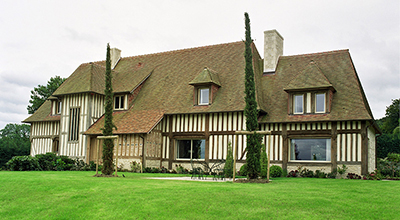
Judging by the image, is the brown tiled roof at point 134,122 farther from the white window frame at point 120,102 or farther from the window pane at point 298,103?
the window pane at point 298,103

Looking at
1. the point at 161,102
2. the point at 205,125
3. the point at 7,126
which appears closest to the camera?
the point at 205,125

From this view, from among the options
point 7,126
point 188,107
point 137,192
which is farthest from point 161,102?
point 7,126

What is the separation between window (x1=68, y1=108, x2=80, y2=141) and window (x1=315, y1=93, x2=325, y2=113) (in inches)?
593

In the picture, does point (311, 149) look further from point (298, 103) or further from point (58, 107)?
point (58, 107)

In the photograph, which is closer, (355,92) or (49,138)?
(355,92)

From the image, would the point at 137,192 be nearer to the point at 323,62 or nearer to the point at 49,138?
the point at 323,62

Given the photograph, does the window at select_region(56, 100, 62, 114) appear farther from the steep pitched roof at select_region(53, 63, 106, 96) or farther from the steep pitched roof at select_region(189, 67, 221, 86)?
the steep pitched roof at select_region(189, 67, 221, 86)

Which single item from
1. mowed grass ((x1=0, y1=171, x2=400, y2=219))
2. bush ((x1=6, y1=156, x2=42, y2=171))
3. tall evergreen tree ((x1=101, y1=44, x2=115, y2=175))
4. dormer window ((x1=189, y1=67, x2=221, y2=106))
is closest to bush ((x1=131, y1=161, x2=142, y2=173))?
dormer window ((x1=189, y1=67, x2=221, y2=106))

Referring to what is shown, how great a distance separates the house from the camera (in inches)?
773

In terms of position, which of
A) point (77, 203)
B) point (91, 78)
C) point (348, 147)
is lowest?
point (77, 203)

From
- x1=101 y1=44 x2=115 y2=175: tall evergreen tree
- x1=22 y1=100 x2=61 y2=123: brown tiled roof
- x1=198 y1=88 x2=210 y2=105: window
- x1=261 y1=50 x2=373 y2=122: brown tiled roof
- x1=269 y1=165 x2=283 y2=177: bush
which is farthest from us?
x1=22 y1=100 x2=61 y2=123: brown tiled roof

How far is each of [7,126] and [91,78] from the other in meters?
41.4

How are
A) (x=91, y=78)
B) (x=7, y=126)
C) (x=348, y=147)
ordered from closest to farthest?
(x=348, y=147), (x=91, y=78), (x=7, y=126)

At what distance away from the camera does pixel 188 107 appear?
891 inches
